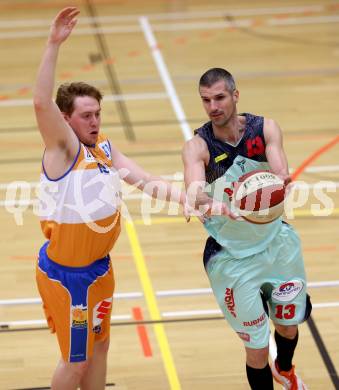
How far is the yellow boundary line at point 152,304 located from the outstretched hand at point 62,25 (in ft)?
9.69

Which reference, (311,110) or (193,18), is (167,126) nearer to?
(311,110)

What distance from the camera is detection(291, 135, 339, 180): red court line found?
1118cm

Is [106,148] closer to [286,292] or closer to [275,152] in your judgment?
[275,152]

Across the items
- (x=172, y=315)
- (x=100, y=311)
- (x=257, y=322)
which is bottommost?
(x=172, y=315)

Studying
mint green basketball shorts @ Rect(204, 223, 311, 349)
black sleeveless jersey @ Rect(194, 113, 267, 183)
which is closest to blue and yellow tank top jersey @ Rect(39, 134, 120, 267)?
black sleeveless jersey @ Rect(194, 113, 267, 183)

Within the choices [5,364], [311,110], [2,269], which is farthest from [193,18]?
[5,364]

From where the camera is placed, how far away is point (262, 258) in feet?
21.3

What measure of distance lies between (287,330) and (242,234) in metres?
0.82

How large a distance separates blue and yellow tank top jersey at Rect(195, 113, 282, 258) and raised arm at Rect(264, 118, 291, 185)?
49 mm

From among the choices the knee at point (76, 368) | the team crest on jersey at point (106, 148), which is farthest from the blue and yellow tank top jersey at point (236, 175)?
the knee at point (76, 368)

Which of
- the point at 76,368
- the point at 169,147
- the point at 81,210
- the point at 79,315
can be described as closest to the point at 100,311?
the point at 79,315

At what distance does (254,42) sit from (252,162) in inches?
385

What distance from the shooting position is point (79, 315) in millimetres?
6176

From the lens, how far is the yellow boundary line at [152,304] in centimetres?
750
